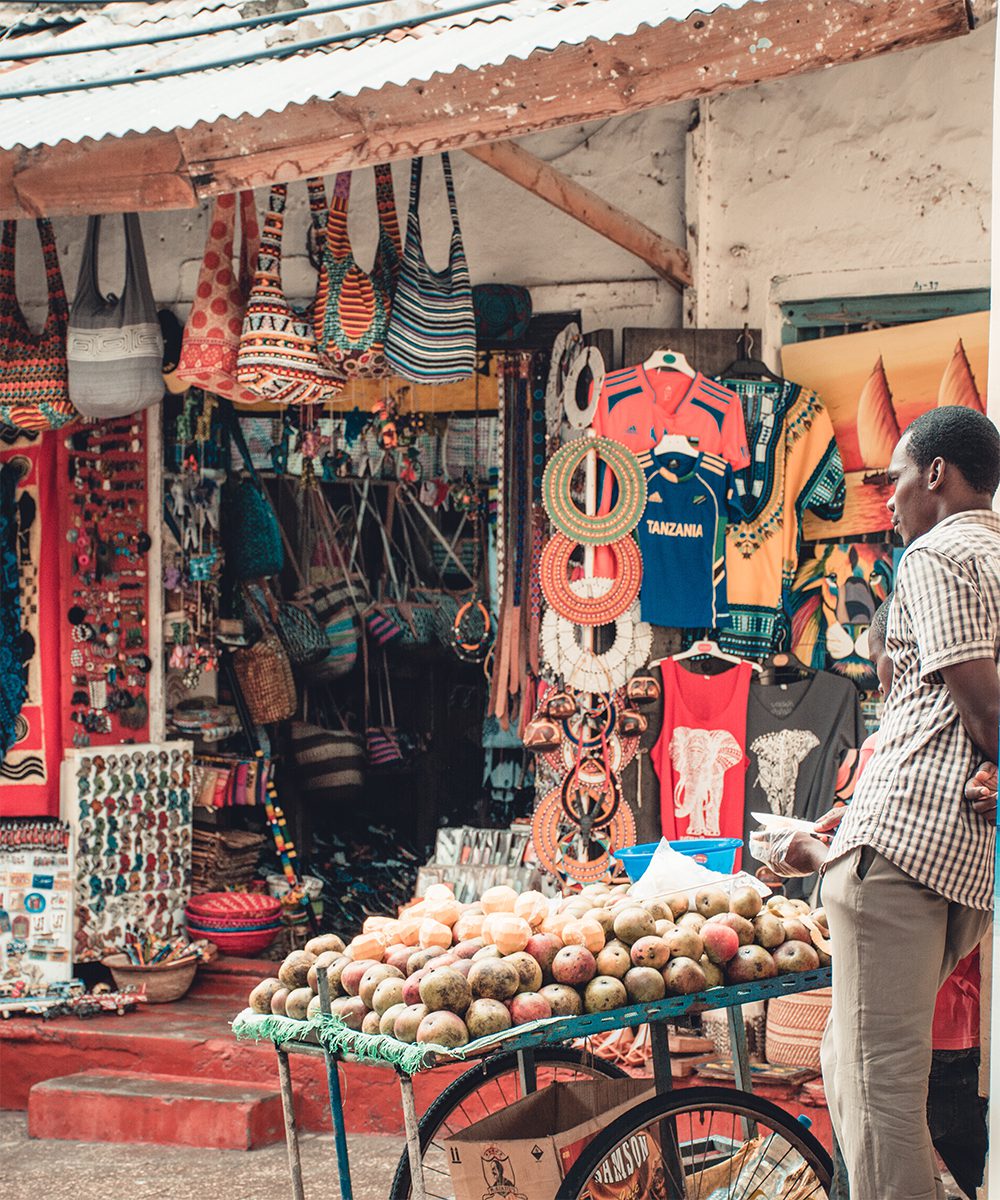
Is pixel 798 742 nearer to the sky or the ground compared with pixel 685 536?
nearer to the ground

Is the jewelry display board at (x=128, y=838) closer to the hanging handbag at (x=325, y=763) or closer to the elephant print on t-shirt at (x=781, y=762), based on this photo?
the hanging handbag at (x=325, y=763)

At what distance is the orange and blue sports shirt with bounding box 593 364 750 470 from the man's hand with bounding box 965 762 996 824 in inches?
119

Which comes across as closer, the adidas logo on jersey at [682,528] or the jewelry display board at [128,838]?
the adidas logo on jersey at [682,528]

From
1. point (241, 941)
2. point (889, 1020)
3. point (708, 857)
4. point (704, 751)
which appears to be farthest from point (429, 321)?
point (889, 1020)

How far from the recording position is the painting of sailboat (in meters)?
6.03

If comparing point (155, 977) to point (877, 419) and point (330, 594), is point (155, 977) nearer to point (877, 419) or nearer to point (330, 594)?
point (330, 594)

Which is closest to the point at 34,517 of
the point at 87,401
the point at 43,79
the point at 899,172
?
the point at 87,401

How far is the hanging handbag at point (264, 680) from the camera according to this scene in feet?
26.3

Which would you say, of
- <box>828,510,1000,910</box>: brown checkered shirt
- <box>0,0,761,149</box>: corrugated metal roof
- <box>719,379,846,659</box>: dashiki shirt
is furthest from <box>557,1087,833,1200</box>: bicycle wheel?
<box>0,0,761,149</box>: corrugated metal roof

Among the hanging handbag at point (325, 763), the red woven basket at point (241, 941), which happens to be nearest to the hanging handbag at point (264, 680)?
the hanging handbag at point (325, 763)

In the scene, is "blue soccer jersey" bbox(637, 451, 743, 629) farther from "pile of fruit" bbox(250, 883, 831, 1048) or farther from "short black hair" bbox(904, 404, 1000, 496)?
"short black hair" bbox(904, 404, 1000, 496)

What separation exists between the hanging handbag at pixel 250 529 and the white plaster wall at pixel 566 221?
1.18 metres

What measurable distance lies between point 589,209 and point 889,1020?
11.9 feet

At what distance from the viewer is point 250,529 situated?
7852 mm
